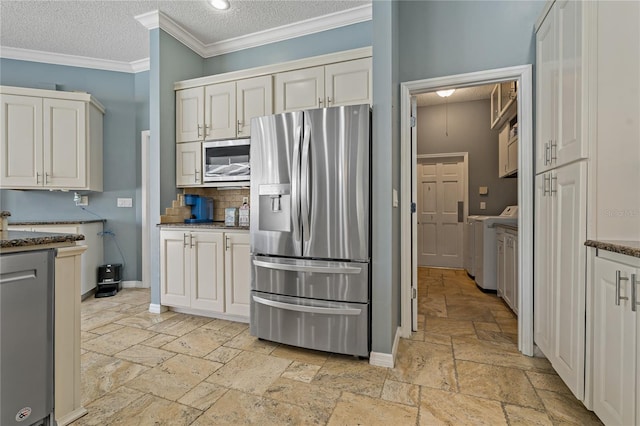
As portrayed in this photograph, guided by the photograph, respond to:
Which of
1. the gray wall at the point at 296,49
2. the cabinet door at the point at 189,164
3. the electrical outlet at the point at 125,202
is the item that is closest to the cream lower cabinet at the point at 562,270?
the gray wall at the point at 296,49

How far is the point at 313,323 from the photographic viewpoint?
213 cm

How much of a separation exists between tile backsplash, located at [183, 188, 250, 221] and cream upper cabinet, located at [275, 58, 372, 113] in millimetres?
1112

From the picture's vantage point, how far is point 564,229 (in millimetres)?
1699

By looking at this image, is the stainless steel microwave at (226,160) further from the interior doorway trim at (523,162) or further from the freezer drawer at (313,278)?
the interior doorway trim at (523,162)

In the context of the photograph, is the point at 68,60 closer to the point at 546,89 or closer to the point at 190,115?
the point at 190,115

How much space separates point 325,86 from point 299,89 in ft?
0.88

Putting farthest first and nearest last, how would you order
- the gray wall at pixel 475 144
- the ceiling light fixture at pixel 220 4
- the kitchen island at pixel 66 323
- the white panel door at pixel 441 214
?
the white panel door at pixel 441 214 < the gray wall at pixel 475 144 < the ceiling light fixture at pixel 220 4 < the kitchen island at pixel 66 323

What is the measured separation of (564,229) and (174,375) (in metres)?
2.52

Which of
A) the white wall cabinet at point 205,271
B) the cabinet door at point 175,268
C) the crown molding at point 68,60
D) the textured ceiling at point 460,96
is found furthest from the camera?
the textured ceiling at point 460,96

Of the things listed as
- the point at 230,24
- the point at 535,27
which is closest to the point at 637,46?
the point at 535,27

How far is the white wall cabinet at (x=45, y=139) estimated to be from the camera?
3.42m

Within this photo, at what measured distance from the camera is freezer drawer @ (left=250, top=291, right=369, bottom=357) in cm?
203

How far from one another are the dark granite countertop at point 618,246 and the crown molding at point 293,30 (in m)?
2.79

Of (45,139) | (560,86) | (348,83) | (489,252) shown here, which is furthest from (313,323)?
(45,139)
